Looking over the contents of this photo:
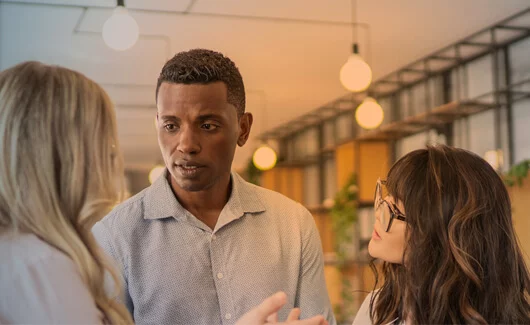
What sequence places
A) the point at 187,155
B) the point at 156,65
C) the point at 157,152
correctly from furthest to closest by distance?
1. the point at 157,152
2. the point at 156,65
3. the point at 187,155

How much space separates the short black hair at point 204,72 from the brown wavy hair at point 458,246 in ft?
1.87

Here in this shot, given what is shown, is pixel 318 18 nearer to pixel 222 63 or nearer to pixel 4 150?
pixel 222 63

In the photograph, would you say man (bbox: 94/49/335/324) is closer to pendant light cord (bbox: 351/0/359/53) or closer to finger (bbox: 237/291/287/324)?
finger (bbox: 237/291/287/324)

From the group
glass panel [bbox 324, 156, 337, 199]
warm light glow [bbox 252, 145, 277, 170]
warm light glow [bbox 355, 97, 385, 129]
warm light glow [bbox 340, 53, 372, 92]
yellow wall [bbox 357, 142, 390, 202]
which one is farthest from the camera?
glass panel [bbox 324, 156, 337, 199]

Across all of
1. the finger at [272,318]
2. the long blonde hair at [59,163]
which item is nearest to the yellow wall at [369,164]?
the finger at [272,318]

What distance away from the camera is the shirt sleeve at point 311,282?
2.31 metres

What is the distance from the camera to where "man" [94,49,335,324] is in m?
2.17

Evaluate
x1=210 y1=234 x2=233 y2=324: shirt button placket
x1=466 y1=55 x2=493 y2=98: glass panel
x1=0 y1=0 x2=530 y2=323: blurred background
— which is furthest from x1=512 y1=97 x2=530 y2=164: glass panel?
x1=210 y1=234 x2=233 y2=324: shirt button placket

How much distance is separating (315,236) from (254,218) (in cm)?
20

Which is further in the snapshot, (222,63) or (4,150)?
(222,63)

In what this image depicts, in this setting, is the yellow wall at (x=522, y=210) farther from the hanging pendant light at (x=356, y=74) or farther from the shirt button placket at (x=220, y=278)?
the shirt button placket at (x=220, y=278)

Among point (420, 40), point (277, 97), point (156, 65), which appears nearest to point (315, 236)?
point (420, 40)

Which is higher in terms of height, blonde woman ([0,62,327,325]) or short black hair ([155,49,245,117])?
short black hair ([155,49,245,117])

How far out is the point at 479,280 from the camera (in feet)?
6.48
